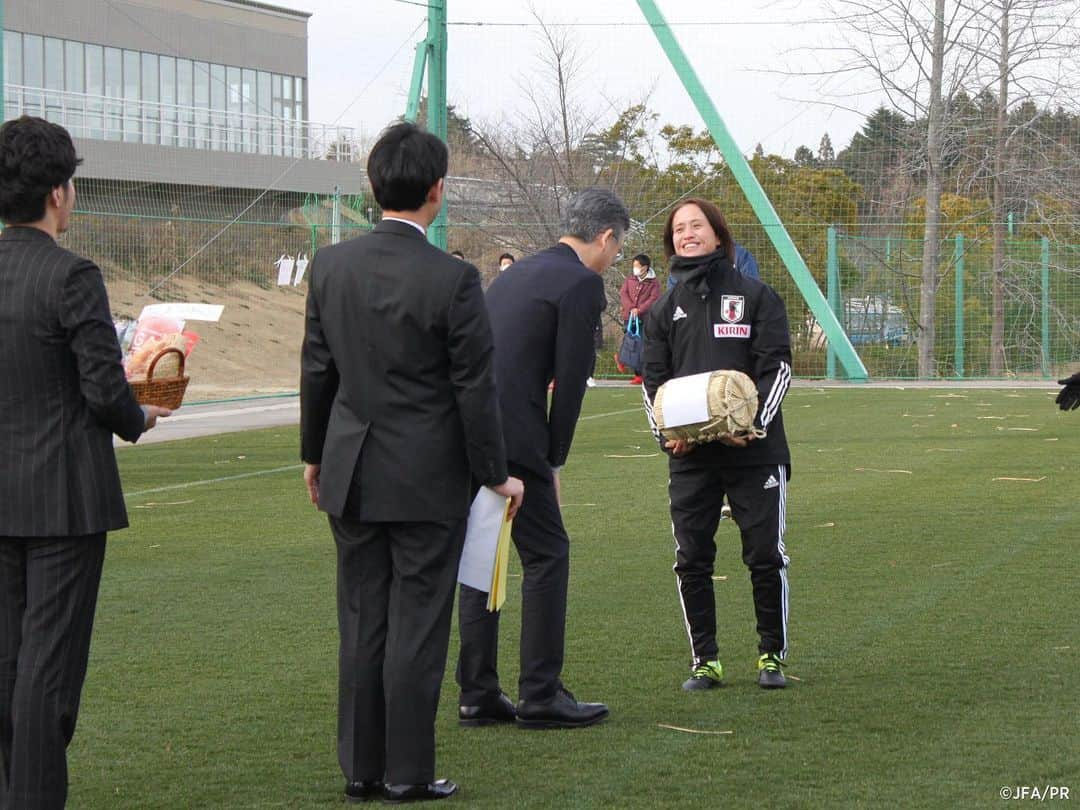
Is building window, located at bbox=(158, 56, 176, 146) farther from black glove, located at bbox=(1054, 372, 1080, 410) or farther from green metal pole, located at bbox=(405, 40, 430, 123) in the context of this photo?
black glove, located at bbox=(1054, 372, 1080, 410)

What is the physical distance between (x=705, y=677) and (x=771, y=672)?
25cm

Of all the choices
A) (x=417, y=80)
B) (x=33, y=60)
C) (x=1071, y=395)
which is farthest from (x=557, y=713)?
(x=33, y=60)

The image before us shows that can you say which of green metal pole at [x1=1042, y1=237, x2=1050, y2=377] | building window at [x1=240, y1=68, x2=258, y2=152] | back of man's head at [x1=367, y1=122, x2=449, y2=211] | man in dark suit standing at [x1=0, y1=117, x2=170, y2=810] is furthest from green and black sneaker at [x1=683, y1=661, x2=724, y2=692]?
building window at [x1=240, y1=68, x2=258, y2=152]

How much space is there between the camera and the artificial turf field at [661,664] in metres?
4.72

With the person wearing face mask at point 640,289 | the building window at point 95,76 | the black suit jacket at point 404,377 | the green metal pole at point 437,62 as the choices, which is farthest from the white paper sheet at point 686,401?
the building window at point 95,76

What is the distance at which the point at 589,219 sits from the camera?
17.9ft

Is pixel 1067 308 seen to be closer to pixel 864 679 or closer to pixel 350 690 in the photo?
pixel 864 679

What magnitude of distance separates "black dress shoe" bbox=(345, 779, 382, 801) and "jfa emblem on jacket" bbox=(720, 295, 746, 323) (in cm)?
231

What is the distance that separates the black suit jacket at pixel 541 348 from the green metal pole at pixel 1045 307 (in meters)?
22.1

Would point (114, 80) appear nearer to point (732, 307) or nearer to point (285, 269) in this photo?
point (285, 269)

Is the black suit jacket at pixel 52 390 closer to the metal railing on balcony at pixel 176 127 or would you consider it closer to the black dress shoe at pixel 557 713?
the black dress shoe at pixel 557 713

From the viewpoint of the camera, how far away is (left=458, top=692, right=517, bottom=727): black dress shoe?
217 inches

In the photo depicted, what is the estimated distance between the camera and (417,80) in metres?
22.6

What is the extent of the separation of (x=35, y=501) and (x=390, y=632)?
1117 millimetres
